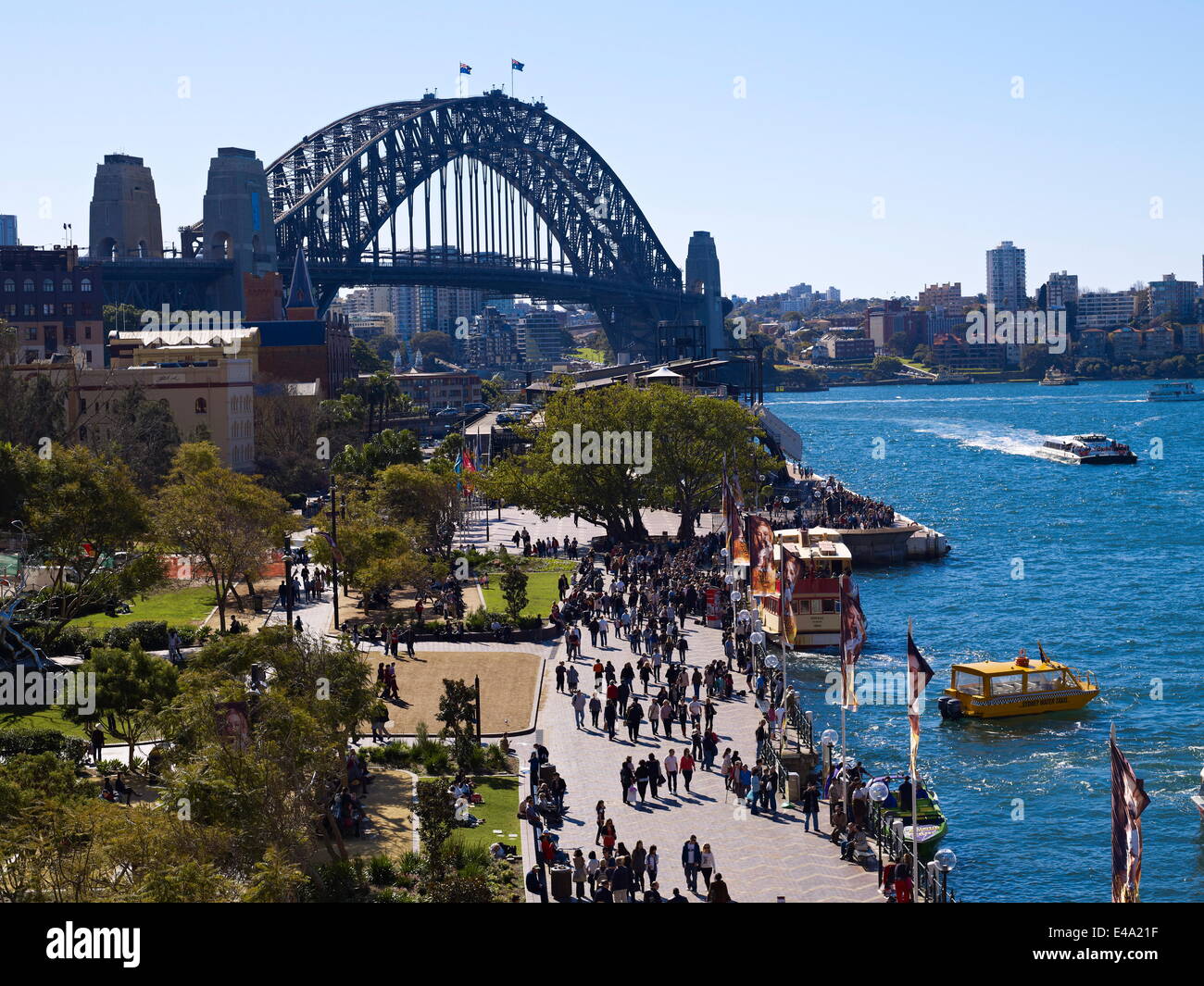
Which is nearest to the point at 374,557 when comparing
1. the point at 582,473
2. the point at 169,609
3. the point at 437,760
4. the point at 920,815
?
the point at 169,609

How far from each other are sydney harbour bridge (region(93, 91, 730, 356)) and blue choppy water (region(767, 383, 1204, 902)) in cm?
5278

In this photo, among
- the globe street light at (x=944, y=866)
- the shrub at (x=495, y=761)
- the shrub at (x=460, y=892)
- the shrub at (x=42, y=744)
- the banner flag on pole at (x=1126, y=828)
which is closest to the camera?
the banner flag on pole at (x=1126, y=828)

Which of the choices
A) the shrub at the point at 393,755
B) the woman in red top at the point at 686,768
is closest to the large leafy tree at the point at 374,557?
the shrub at the point at 393,755

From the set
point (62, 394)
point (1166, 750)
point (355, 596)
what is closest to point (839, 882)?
point (1166, 750)

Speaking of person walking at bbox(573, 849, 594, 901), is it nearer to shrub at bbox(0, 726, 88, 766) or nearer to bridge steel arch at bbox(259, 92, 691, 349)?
shrub at bbox(0, 726, 88, 766)

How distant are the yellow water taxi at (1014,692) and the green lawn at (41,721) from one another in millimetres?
20672

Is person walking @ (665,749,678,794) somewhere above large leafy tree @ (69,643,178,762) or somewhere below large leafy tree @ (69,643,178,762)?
below

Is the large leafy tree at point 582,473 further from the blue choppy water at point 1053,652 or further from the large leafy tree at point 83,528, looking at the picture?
the large leafy tree at point 83,528

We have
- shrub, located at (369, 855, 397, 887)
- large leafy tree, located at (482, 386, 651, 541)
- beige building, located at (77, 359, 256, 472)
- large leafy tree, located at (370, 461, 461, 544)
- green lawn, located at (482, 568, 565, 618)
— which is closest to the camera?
shrub, located at (369, 855, 397, 887)

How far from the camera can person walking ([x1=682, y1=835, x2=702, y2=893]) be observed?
71.4ft

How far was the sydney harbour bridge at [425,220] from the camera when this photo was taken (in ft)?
400

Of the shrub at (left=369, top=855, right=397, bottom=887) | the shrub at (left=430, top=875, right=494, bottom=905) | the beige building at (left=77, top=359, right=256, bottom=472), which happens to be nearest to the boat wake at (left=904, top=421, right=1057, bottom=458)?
the beige building at (left=77, top=359, right=256, bottom=472)
